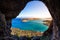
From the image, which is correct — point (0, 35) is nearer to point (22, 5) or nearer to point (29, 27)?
point (22, 5)

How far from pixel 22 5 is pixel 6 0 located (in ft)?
4.12

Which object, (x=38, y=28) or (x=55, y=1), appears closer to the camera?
(x=55, y=1)

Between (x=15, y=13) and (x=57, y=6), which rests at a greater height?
(x=57, y=6)

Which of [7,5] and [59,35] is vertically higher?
[7,5]

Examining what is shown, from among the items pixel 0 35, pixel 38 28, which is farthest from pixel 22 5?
pixel 38 28

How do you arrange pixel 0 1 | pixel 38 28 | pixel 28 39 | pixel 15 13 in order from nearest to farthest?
pixel 0 1 < pixel 15 13 < pixel 28 39 < pixel 38 28

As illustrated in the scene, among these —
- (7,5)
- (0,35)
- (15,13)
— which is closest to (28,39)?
(15,13)

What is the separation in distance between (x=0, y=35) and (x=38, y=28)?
11.6 m

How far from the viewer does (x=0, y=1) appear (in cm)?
1132

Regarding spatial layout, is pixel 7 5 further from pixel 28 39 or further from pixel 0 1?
pixel 28 39

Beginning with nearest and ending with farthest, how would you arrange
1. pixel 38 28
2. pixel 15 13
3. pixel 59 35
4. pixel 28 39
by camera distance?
pixel 59 35 < pixel 15 13 < pixel 28 39 < pixel 38 28

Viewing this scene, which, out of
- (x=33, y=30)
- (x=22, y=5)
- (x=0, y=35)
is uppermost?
(x=22, y=5)

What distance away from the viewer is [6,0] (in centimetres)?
1139

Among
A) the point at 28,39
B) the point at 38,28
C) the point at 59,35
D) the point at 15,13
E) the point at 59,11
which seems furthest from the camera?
the point at 38,28
